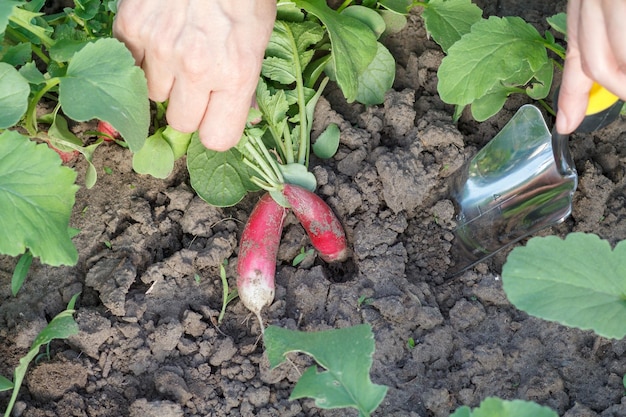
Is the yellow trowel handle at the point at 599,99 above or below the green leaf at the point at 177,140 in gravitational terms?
above

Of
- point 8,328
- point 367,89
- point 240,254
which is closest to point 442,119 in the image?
point 367,89

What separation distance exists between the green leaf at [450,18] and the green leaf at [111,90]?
0.82 m

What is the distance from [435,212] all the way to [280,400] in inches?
25.3

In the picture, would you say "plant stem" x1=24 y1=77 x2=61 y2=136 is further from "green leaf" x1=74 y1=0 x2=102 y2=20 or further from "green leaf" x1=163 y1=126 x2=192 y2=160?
"green leaf" x1=163 y1=126 x2=192 y2=160

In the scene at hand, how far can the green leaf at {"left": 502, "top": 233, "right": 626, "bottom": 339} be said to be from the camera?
4.05 ft

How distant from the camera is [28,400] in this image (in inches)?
66.5

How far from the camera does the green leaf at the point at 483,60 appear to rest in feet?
5.90

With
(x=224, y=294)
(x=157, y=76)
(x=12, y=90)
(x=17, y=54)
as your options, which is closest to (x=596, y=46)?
(x=157, y=76)

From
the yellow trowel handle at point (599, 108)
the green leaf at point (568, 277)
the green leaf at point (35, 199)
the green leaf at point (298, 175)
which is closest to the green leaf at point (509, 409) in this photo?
the green leaf at point (568, 277)

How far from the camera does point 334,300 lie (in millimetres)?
1826

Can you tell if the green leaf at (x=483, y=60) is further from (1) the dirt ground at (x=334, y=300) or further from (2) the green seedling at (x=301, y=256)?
(2) the green seedling at (x=301, y=256)

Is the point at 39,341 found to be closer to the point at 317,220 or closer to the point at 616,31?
the point at 317,220

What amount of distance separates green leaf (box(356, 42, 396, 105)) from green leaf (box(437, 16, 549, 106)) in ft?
0.80

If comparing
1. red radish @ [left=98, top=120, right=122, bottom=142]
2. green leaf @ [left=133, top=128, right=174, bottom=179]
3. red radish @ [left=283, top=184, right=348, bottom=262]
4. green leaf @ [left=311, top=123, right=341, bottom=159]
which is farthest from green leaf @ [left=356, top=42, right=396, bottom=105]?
red radish @ [left=98, top=120, right=122, bottom=142]
